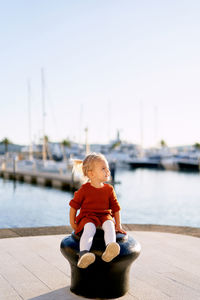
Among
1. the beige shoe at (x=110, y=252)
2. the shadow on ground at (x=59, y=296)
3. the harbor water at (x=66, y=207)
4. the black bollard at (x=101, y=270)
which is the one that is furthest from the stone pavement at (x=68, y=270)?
the harbor water at (x=66, y=207)

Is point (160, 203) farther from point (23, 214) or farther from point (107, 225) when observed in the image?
point (107, 225)

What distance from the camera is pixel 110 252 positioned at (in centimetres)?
355

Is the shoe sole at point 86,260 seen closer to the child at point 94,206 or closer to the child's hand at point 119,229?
the child at point 94,206

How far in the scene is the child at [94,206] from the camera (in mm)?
3684

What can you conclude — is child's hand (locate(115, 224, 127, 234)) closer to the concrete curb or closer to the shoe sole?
the shoe sole

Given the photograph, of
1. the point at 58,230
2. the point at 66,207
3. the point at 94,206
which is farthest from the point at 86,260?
the point at 66,207

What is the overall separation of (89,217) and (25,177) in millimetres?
36533

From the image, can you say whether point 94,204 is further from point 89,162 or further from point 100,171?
point 89,162

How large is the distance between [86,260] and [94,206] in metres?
0.60

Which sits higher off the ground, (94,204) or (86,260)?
(94,204)

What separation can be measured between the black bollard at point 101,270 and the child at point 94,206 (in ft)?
0.33

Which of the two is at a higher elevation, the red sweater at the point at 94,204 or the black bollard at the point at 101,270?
the red sweater at the point at 94,204

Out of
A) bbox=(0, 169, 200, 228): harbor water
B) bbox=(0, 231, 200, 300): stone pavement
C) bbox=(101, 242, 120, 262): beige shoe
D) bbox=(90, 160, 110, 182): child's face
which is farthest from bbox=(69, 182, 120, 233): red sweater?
bbox=(0, 169, 200, 228): harbor water

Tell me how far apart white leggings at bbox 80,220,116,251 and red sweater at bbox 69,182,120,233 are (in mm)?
84
